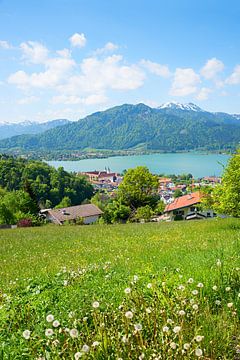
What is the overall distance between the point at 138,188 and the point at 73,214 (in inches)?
1161

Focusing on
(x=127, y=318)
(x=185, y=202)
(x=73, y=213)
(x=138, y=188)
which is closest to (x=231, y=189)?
(x=127, y=318)

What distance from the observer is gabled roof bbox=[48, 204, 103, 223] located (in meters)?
79.2

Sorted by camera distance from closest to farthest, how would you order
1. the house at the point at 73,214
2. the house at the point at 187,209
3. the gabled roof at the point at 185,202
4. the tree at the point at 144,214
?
the tree at the point at 144,214 < the house at the point at 187,209 < the gabled roof at the point at 185,202 < the house at the point at 73,214

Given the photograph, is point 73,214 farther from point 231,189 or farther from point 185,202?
point 231,189

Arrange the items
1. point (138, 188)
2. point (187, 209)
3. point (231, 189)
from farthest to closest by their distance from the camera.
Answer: point (187, 209) < point (138, 188) < point (231, 189)

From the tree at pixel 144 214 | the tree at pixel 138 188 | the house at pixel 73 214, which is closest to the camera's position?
the tree at pixel 144 214

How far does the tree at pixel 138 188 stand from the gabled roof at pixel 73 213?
2210cm

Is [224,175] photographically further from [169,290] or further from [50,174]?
[50,174]

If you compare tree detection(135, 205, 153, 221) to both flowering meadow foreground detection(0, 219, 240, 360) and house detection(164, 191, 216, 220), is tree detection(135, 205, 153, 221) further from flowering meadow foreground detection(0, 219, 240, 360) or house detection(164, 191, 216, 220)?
flowering meadow foreground detection(0, 219, 240, 360)

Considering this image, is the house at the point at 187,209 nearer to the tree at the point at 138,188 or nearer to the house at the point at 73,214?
the house at the point at 73,214

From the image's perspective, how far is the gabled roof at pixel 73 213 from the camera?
79.2 meters

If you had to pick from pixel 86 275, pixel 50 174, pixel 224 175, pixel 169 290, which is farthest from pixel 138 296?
pixel 50 174

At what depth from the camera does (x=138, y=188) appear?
59.3 m

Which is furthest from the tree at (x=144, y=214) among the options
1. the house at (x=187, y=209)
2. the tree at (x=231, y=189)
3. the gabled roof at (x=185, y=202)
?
the tree at (x=231, y=189)
